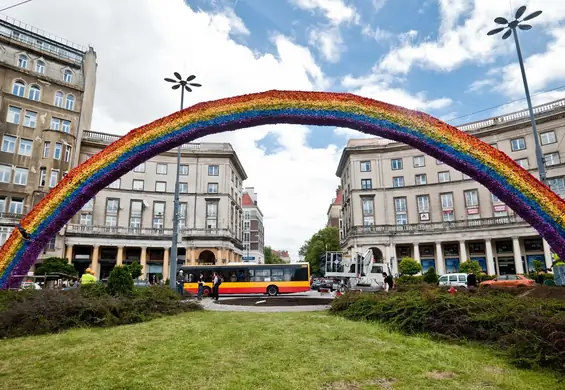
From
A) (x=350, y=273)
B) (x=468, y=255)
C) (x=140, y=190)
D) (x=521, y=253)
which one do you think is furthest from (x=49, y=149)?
(x=521, y=253)

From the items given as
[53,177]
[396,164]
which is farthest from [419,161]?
[53,177]

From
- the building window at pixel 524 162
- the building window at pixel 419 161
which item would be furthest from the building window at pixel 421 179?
the building window at pixel 524 162

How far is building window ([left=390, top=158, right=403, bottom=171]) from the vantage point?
53.7m

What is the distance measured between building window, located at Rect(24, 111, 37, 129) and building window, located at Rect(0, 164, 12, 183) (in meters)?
4.80

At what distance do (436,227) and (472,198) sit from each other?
6061 millimetres

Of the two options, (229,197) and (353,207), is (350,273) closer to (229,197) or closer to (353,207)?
(353,207)

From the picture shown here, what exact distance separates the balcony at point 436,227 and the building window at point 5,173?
4230 cm

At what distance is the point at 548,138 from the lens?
1682 inches

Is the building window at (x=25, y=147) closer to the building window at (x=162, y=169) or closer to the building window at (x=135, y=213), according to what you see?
the building window at (x=135, y=213)

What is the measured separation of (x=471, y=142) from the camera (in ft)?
34.0

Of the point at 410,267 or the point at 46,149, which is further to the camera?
the point at 410,267

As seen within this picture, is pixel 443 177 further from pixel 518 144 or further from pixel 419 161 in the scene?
pixel 518 144

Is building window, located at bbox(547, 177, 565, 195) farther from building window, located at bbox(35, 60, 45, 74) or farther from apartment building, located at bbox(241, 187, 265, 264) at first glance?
apartment building, located at bbox(241, 187, 265, 264)

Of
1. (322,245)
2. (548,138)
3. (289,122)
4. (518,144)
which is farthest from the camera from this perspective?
(322,245)
